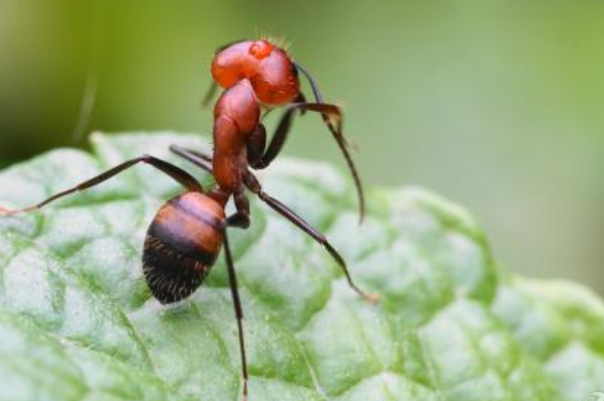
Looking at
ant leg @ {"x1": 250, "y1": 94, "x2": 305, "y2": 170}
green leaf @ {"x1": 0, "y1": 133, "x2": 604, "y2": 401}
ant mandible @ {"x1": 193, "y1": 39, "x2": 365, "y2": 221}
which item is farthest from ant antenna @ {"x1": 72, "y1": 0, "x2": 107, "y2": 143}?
ant leg @ {"x1": 250, "y1": 94, "x2": 305, "y2": 170}

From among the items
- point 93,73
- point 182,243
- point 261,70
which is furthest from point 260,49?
point 93,73

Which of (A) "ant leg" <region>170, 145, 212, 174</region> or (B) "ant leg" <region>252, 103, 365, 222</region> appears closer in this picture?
(B) "ant leg" <region>252, 103, 365, 222</region>

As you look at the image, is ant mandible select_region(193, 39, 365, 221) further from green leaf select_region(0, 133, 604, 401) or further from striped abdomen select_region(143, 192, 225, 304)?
striped abdomen select_region(143, 192, 225, 304)

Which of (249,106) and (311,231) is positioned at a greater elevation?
(249,106)

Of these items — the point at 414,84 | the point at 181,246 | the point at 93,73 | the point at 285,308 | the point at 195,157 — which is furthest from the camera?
the point at 414,84

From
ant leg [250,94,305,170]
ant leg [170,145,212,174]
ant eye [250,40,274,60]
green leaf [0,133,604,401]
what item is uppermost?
ant eye [250,40,274,60]

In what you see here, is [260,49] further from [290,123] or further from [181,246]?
[181,246]

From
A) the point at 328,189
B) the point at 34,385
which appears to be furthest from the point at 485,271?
the point at 34,385
